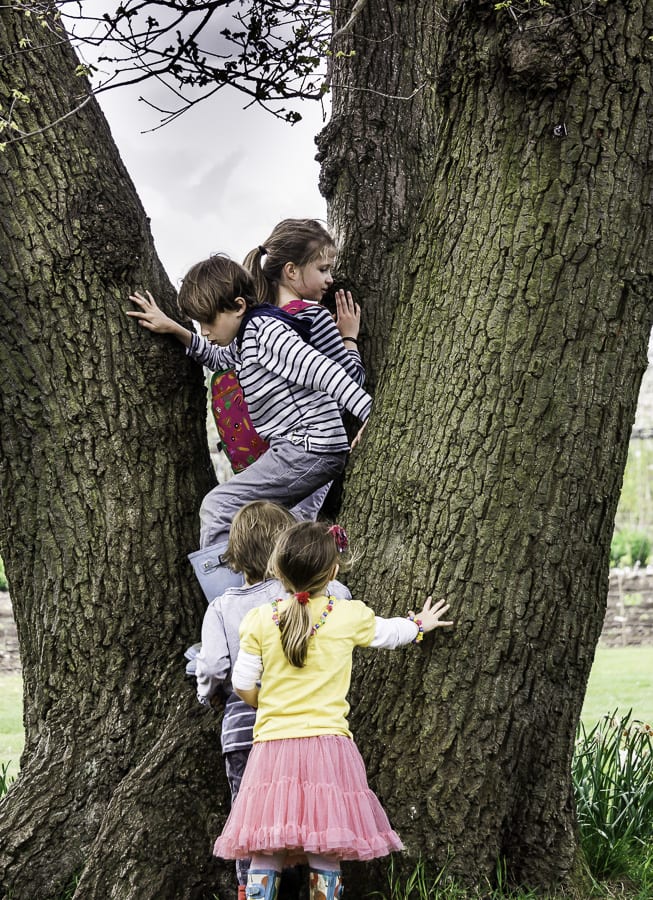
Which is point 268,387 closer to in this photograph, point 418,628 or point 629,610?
point 418,628

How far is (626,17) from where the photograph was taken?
2.80 meters

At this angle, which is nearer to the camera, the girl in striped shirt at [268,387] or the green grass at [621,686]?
the girl in striped shirt at [268,387]

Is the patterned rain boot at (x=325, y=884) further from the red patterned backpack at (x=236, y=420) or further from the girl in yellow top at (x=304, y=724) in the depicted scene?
the red patterned backpack at (x=236, y=420)

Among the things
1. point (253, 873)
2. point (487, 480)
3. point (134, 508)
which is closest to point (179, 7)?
point (134, 508)

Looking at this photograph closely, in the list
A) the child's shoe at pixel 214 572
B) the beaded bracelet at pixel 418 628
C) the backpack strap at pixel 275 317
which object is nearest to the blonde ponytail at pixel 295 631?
the beaded bracelet at pixel 418 628

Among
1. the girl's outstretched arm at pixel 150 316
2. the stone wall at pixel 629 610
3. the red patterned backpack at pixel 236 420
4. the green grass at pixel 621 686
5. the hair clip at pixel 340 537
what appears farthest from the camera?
the stone wall at pixel 629 610

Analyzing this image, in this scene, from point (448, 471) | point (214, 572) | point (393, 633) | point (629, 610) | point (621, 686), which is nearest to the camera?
point (393, 633)

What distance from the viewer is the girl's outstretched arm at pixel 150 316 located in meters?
3.38

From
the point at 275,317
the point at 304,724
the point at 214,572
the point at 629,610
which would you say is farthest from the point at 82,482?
the point at 629,610

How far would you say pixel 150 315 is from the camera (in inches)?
133

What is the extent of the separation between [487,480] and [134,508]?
51.7 inches

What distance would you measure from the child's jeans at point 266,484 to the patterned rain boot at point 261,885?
109cm

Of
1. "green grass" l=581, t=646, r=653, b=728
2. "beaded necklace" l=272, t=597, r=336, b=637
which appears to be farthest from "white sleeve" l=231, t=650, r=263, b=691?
"green grass" l=581, t=646, r=653, b=728

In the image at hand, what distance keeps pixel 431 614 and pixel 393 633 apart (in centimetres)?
15
